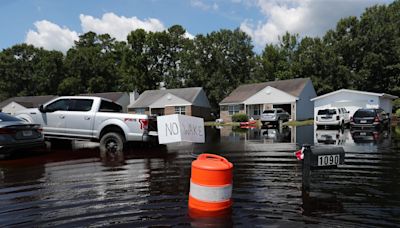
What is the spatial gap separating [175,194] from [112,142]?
601cm

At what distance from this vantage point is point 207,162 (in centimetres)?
551

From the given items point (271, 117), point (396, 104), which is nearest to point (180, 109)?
point (271, 117)

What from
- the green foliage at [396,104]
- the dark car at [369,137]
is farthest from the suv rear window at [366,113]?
the green foliage at [396,104]

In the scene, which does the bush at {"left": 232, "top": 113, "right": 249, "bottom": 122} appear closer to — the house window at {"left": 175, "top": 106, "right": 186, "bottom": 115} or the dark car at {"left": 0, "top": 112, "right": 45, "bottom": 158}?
the house window at {"left": 175, "top": 106, "right": 186, "bottom": 115}

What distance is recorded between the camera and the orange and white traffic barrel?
532cm

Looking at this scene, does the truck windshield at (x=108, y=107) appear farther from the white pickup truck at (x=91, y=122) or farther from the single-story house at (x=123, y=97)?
the single-story house at (x=123, y=97)

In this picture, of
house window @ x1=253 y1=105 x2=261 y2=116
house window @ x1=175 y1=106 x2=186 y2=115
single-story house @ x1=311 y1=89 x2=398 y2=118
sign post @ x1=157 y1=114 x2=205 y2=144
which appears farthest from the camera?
house window @ x1=175 y1=106 x2=186 y2=115

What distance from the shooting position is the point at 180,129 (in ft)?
25.3

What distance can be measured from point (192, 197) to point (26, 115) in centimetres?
947

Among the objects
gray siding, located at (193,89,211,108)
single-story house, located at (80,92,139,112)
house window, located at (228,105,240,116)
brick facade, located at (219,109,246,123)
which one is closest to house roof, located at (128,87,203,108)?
gray siding, located at (193,89,211,108)

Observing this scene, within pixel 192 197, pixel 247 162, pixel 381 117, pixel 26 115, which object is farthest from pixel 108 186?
pixel 381 117

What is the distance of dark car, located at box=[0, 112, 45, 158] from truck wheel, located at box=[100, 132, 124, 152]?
1879 millimetres

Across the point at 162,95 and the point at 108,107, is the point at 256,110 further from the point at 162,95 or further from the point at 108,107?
the point at 108,107

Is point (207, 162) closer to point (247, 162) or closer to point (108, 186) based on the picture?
point (108, 186)
